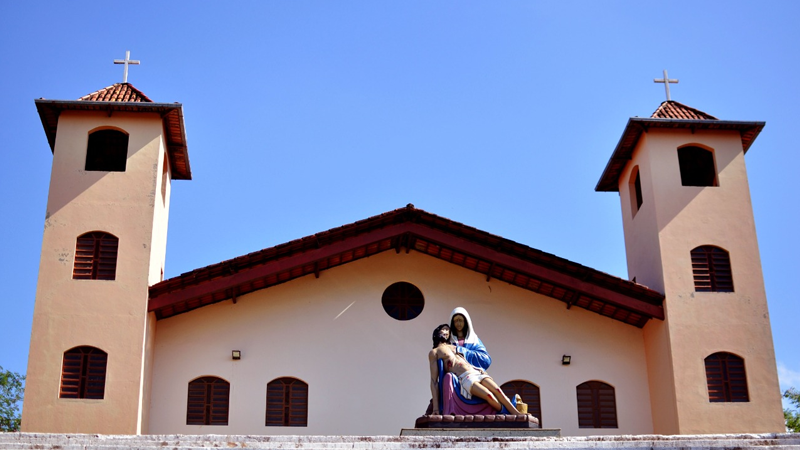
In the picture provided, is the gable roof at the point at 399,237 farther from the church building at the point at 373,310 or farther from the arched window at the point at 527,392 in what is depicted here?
the arched window at the point at 527,392

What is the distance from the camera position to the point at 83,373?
58.2ft

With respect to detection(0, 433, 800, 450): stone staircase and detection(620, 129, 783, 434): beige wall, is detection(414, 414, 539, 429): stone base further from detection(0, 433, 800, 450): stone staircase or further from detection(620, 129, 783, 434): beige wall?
detection(620, 129, 783, 434): beige wall

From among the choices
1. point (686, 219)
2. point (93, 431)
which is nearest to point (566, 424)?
point (686, 219)

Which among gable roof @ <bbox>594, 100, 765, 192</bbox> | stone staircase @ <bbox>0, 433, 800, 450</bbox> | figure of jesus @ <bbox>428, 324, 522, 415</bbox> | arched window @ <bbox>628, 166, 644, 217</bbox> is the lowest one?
stone staircase @ <bbox>0, 433, 800, 450</bbox>

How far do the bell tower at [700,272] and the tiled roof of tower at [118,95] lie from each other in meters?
10.2

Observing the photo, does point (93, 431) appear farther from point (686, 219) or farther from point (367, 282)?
point (686, 219)

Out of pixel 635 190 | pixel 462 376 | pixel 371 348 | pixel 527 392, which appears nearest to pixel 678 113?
pixel 635 190

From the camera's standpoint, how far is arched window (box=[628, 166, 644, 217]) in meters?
21.6

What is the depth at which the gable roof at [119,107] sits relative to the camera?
63.0ft

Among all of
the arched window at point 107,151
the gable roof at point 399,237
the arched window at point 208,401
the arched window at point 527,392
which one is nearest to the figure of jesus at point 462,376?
the gable roof at point 399,237

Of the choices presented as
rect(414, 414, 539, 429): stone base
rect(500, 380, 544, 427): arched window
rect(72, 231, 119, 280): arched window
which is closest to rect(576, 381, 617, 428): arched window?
rect(500, 380, 544, 427): arched window

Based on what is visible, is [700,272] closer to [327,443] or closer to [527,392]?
[527,392]

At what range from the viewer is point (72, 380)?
17.7 metres

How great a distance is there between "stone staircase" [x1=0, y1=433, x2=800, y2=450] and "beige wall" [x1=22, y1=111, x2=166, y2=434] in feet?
21.8
